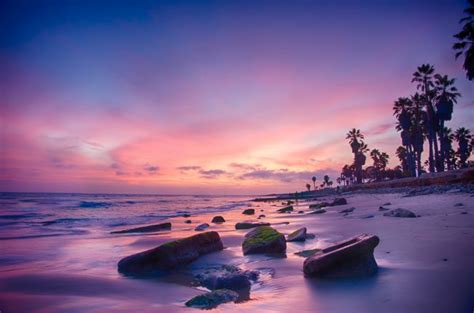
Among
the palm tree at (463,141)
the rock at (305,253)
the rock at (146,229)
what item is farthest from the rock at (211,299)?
the palm tree at (463,141)

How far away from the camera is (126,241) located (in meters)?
11.9

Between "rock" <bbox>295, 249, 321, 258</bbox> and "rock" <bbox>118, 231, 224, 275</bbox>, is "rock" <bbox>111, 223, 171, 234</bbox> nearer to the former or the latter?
"rock" <bbox>118, 231, 224, 275</bbox>

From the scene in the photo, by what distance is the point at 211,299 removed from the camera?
4.47 m

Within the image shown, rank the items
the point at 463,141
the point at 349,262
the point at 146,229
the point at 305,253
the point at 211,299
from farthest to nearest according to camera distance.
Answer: the point at 463,141
the point at 146,229
the point at 305,253
the point at 349,262
the point at 211,299

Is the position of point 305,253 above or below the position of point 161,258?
below

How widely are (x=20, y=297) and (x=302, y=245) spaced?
21.4 ft

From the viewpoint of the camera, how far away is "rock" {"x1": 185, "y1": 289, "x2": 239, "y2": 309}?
4391mm

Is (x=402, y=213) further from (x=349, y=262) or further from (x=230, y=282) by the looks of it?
(x=230, y=282)

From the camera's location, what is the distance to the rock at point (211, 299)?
14.4 feet

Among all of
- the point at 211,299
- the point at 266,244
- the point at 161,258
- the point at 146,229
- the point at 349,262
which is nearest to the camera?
the point at 211,299

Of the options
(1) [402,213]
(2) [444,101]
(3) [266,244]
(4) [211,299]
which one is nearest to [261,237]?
(3) [266,244]

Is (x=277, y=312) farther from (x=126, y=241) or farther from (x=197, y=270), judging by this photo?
(x=126, y=241)

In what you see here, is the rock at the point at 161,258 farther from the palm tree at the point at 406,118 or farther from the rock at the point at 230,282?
the palm tree at the point at 406,118

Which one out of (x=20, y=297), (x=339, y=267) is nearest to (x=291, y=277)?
(x=339, y=267)
